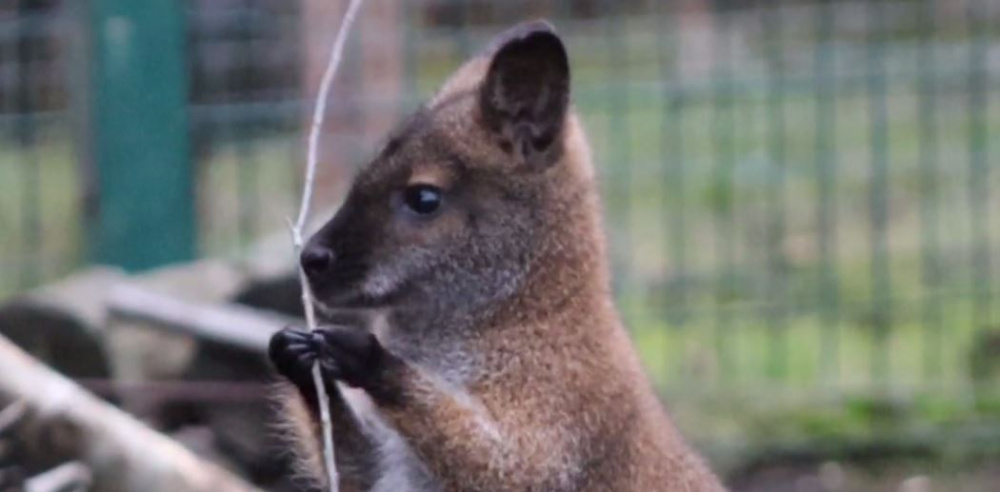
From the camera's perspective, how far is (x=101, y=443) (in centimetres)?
315

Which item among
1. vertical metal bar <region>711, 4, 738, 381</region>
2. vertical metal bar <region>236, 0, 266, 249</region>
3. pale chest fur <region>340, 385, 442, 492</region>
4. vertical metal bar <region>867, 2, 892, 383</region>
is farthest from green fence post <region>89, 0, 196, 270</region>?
pale chest fur <region>340, 385, 442, 492</region>

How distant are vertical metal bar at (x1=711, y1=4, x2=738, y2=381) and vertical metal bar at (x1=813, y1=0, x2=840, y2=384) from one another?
27 centimetres

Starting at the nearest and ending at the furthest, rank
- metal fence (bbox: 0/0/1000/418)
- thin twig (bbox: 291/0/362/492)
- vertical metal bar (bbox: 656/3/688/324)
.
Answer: thin twig (bbox: 291/0/362/492), metal fence (bbox: 0/0/1000/418), vertical metal bar (bbox: 656/3/688/324)

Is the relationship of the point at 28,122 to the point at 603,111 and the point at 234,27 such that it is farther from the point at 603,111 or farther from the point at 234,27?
the point at 603,111

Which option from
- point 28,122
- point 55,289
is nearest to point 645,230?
point 28,122

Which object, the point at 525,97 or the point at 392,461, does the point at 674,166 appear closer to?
the point at 525,97

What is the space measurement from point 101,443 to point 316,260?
1.28ft

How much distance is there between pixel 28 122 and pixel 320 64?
0.87 metres

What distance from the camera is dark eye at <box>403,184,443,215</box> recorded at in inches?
136

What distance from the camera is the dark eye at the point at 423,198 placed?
346 cm

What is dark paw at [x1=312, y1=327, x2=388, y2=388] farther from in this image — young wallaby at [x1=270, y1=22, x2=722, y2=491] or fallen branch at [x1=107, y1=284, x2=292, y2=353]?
fallen branch at [x1=107, y1=284, x2=292, y2=353]

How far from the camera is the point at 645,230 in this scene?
28.5ft

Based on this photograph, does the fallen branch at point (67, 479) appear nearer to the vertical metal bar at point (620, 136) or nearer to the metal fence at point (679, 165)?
the metal fence at point (679, 165)

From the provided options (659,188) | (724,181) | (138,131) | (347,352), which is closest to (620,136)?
(724,181)
